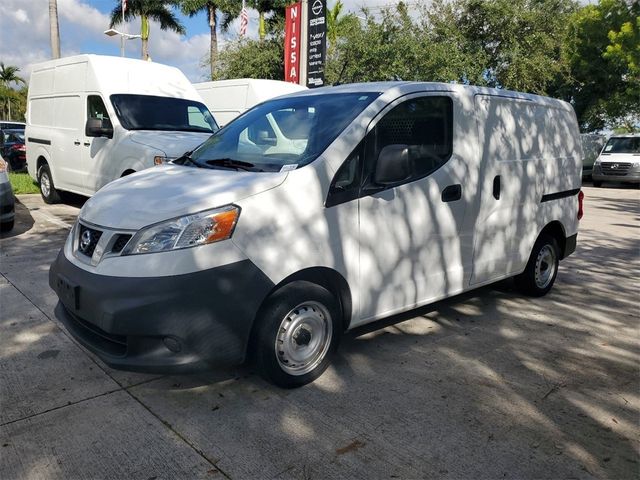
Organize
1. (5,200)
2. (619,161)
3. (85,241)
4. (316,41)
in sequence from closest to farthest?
(85,241), (5,200), (316,41), (619,161)

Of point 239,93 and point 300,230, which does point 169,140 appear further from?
point 300,230

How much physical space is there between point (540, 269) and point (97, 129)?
638 cm

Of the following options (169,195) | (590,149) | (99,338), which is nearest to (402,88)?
(169,195)

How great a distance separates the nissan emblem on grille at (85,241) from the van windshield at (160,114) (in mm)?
5403

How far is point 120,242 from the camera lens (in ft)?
10.2

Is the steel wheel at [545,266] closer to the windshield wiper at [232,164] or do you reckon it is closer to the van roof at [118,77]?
the windshield wiper at [232,164]

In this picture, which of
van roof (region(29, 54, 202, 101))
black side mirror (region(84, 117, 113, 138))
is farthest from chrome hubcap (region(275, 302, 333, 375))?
van roof (region(29, 54, 202, 101))

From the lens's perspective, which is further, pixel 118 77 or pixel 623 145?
pixel 623 145

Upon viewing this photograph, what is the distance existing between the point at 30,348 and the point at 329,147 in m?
2.61

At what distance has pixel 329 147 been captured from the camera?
3.49m

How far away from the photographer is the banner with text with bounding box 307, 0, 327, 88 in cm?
1130

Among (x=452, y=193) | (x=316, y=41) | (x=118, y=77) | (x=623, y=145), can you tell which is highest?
(x=316, y=41)

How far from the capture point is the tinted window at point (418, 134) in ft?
12.1

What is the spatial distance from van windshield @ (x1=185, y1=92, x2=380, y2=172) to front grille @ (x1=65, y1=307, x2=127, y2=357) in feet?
4.39
